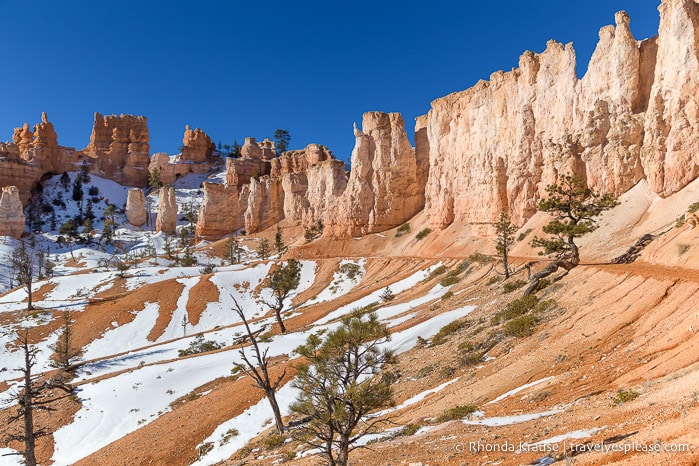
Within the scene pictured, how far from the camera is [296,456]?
14234 millimetres

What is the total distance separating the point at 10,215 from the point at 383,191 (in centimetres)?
7036

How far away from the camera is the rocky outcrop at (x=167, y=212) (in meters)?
96.3

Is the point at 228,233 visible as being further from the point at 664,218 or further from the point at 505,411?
the point at 505,411

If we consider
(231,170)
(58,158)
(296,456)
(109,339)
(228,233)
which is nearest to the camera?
(296,456)

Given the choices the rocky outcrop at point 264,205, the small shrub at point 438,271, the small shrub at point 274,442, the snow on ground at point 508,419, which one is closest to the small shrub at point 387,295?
the small shrub at point 438,271

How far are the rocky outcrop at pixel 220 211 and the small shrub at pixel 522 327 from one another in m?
81.5

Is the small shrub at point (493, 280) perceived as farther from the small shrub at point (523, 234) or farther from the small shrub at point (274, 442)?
the small shrub at point (274, 442)

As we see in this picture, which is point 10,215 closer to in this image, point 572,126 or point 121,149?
point 121,149

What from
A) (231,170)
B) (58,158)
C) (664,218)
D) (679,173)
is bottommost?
(664,218)

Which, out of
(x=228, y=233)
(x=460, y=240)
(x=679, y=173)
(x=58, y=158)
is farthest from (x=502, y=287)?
(x=58, y=158)

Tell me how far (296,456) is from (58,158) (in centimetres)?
12238

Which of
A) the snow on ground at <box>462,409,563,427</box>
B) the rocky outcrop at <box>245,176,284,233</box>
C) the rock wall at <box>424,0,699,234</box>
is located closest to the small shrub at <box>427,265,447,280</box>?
the rock wall at <box>424,0,699,234</box>

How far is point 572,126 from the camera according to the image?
137 feet

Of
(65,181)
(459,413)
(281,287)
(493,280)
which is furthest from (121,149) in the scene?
(459,413)
